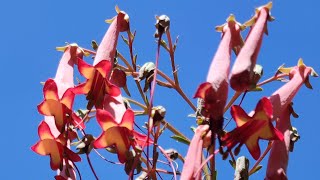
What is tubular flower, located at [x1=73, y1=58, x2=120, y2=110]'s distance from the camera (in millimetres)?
2822

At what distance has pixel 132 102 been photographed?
3488 mm

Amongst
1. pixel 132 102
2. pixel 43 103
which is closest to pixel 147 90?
pixel 132 102

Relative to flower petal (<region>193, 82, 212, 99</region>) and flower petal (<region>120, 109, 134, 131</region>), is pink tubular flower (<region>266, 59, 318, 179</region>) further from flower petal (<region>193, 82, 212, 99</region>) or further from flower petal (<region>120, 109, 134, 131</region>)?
flower petal (<region>120, 109, 134, 131</region>)

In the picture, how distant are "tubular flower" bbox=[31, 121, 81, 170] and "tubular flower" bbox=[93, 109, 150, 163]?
144mm

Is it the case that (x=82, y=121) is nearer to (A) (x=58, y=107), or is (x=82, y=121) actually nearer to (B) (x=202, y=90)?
(A) (x=58, y=107)

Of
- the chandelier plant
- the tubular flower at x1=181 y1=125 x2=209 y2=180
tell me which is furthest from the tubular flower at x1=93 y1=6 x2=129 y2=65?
the tubular flower at x1=181 y1=125 x2=209 y2=180

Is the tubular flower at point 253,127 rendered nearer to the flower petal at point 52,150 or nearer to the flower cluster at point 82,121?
the flower cluster at point 82,121

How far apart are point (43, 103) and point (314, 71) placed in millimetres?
1221

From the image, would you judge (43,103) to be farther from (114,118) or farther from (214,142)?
(214,142)

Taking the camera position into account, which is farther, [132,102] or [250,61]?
[132,102]

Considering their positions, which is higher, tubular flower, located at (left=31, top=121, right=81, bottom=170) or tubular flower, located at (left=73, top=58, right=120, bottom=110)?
tubular flower, located at (left=73, top=58, right=120, bottom=110)

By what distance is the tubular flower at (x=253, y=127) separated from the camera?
2574mm

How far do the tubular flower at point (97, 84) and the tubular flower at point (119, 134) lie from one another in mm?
175

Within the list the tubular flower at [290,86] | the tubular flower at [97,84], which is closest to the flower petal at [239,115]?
the tubular flower at [290,86]
